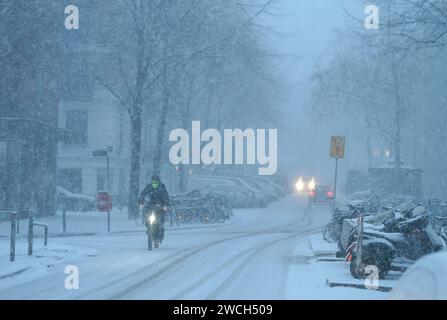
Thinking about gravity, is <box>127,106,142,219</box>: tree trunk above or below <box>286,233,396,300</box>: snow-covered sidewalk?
above

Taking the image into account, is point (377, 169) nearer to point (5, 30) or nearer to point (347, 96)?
point (347, 96)

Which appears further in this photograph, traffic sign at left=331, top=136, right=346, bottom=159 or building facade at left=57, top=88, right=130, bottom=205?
building facade at left=57, top=88, right=130, bottom=205

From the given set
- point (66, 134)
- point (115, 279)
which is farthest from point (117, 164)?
point (115, 279)

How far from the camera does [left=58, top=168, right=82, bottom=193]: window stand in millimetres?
49375

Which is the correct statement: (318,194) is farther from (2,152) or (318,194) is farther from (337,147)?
(337,147)

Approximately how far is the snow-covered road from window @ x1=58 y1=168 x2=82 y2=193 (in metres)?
23.8

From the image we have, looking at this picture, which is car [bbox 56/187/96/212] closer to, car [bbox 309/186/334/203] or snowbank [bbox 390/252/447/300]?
car [bbox 309/186/334/203]

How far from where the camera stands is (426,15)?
20516mm

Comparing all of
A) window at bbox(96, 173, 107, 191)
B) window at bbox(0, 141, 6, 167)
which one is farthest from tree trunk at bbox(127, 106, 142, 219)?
window at bbox(96, 173, 107, 191)

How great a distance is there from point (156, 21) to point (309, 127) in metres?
54.2

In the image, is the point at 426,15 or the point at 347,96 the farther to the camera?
the point at 347,96

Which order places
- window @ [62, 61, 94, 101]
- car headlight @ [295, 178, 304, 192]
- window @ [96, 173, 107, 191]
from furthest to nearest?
1. car headlight @ [295, 178, 304, 192]
2. window @ [96, 173, 107, 191]
3. window @ [62, 61, 94, 101]

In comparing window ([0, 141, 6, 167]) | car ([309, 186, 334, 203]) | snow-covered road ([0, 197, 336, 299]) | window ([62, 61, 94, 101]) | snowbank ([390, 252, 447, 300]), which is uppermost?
window ([62, 61, 94, 101])

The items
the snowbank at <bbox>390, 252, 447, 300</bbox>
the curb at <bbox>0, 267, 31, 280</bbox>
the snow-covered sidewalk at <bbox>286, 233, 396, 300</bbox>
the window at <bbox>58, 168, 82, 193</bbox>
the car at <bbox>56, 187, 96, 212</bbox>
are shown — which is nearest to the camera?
the snowbank at <bbox>390, 252, 447, 300</bbox>
